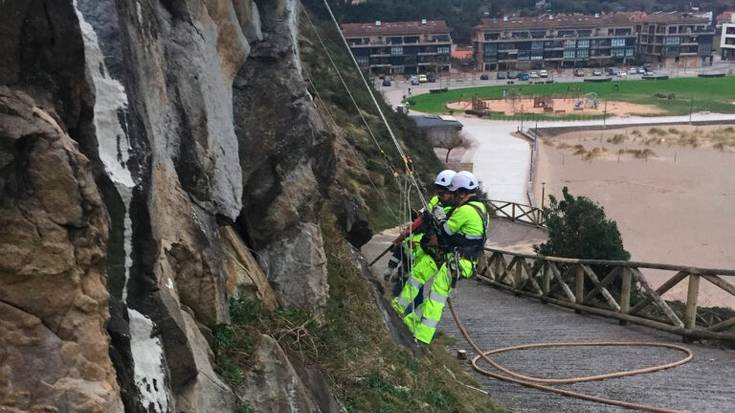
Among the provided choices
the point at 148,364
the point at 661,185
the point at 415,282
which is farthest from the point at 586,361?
the point at 661,185

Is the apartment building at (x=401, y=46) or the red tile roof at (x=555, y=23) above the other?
the red tile roof at (x=555, y=23)

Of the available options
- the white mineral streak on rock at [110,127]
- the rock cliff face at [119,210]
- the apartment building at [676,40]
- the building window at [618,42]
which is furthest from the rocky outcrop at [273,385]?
the apartment building at [676,40]

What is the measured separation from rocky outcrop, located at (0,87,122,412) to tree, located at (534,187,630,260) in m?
14.2

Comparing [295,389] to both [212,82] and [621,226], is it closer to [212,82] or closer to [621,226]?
[212,82]

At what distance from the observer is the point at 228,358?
4637 millimetres

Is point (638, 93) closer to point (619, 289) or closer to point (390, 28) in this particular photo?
point (390, 28)

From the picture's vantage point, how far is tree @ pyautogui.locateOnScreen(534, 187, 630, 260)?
15945 mm

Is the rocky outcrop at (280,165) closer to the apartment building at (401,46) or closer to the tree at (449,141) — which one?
the tree at (449,141)

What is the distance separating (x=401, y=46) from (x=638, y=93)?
38024 millimetres

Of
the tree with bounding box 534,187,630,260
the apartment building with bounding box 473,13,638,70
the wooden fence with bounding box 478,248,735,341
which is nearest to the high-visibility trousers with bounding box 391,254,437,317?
the wooden fence with bounding box 478,248,735,341

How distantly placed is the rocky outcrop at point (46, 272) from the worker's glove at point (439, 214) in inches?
199

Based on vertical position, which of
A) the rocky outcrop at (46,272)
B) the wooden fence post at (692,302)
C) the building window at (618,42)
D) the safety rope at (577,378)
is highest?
the building window at (618,42)

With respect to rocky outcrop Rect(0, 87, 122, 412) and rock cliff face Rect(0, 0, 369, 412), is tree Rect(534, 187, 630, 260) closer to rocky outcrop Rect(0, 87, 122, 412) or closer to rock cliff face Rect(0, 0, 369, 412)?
rock cliff face Rect(0, 0, 369, 412)

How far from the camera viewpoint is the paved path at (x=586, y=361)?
24.5 ft
